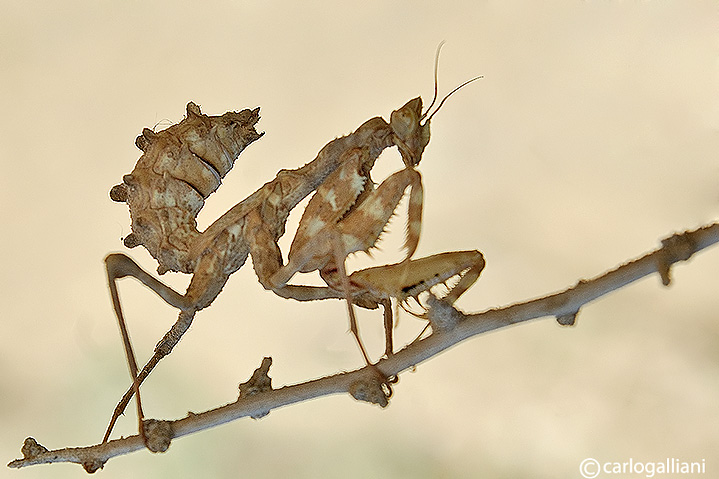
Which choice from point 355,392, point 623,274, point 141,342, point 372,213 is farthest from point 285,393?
point 141,342

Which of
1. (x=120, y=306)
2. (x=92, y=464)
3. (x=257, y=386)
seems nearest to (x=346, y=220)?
(x=257, y=386)

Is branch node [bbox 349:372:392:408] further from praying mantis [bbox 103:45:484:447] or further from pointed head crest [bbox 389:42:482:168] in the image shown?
pointed head crest [bbox 389:42:482:168]

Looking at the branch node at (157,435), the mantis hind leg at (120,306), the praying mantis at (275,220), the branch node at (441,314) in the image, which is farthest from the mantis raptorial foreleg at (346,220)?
the branch node at (157,435)

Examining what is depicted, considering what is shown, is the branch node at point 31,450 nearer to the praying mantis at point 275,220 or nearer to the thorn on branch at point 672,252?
the praying mantis at point 275,220

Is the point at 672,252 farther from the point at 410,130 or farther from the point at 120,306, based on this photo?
the point at 120,306

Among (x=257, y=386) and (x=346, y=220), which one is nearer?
(x=346, y=220)

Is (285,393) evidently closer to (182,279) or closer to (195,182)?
(195,182)
